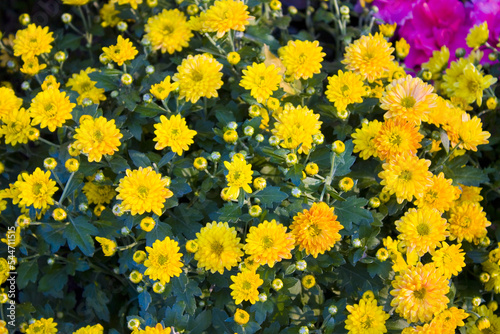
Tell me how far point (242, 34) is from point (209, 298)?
1.08 m

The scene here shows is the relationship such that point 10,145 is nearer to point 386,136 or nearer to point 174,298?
point 174,298

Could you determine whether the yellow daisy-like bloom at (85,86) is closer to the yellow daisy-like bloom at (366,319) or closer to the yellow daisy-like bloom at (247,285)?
the yellow daisy-like bloom at (247,285)

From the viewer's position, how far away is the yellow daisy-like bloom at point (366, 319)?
5.09 ft

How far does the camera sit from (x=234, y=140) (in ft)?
5.18

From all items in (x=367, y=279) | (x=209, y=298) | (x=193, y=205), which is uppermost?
(x=193, y=205)

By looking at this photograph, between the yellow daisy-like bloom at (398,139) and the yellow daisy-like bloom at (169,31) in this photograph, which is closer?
the yellow daisy-like bloom at (398,139)

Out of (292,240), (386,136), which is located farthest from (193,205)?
(386,136)

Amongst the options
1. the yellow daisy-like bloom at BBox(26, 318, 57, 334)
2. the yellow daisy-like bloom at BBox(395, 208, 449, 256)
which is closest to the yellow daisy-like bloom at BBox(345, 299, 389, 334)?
the yellow daisy-like bloom at BBox(395, 208, 449, 256)

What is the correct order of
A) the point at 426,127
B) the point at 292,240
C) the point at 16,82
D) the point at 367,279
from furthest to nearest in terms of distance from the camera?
1. the point at 16,82
2. the point at 426,127
3. the point at 367,279
4. the point at 292,240

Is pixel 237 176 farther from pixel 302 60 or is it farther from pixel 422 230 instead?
pixel 422 230

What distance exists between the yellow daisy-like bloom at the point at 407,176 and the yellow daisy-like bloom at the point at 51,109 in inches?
42.8

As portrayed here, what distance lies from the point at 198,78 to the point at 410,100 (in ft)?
2.42

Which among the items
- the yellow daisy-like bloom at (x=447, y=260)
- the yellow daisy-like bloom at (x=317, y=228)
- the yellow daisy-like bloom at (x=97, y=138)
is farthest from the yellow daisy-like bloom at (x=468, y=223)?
the yellow daisy-like bloom at (x=97, y=138)

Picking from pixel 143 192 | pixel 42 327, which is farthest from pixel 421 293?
pixel 42 327
